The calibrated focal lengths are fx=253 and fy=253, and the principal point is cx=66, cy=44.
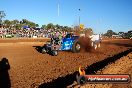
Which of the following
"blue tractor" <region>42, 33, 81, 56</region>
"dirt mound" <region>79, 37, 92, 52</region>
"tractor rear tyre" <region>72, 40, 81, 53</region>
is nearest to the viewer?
"blue tractor" <region>42, 33, 81, 56</region>

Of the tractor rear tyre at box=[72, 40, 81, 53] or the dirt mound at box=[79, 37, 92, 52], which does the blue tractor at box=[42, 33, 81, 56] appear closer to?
the tractor rear tyre at box=[72, 40, 81, 53]

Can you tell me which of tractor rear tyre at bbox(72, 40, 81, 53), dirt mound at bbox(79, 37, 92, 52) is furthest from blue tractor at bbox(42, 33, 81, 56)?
dirt mound at bbox(79, 37, 92, 52)

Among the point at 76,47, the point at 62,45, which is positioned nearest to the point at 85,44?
the point at 76,47

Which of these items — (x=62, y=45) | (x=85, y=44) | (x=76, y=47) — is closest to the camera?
(x=62, y=45)

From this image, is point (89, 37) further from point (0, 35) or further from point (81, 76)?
point (81, 76)

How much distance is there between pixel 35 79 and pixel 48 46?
25.0 feet

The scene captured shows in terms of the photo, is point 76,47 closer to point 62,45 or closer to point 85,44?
point 62,45

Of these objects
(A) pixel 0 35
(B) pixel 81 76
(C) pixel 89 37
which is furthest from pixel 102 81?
(A) pixel 0 35

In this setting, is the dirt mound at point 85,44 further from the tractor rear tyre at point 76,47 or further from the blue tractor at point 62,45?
the blue tractor at point 62,45

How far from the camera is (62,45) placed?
57.7 ft

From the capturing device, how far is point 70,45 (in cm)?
1805

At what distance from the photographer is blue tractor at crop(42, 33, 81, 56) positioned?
55.3 ft

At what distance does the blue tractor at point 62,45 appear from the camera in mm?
16844

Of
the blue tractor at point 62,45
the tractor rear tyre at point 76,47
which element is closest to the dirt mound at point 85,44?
the tractor rear tyre at point 76,47
